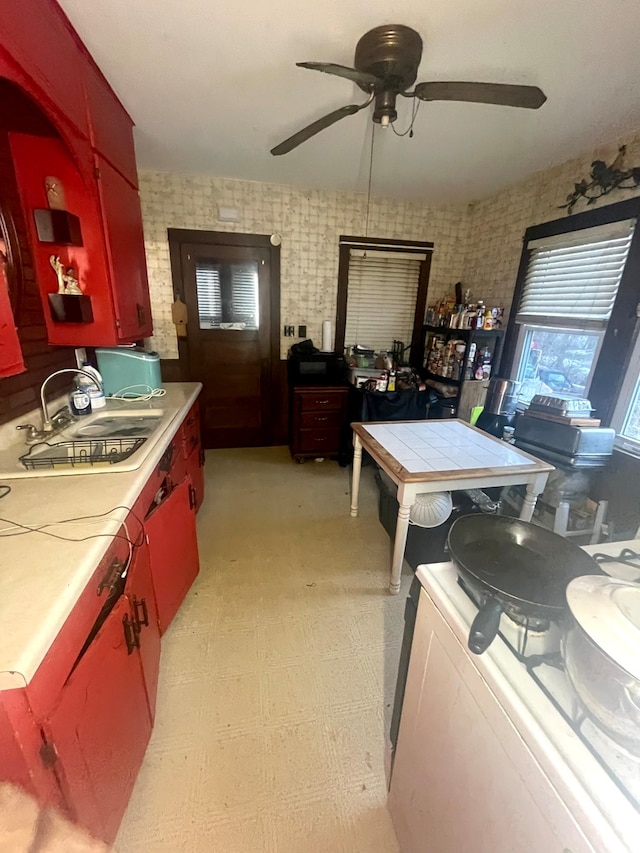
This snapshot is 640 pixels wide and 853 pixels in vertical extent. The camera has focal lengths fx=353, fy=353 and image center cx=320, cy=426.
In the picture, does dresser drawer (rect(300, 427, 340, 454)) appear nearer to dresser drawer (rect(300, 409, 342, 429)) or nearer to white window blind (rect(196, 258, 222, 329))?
dresser drawer (rect(300, 409, 342, 429))

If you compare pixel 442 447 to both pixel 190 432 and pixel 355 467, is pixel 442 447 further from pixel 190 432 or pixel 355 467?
pixel 190 432

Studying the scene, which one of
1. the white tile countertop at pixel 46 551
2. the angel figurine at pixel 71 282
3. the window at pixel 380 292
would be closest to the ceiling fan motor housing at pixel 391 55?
the angel figurine at pixel 71 282

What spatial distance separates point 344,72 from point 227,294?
218cm

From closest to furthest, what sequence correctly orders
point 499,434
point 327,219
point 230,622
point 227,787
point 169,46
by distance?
point 227,787
point 169,46
point 230,622
point 499,434
point 327,219

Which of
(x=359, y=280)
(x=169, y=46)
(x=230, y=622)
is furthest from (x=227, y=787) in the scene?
(x=359, y=280)

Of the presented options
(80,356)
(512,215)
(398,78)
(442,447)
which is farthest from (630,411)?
(80,356)

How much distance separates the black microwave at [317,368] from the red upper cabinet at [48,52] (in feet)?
6.78

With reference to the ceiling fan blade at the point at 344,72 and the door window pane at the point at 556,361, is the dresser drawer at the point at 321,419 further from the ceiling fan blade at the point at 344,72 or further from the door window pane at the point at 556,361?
the ceiling fan blade at the point at 344,72

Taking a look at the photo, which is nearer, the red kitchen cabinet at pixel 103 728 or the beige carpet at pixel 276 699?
the red kitchen cabinet at pixel 103 728

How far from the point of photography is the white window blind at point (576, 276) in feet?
6.90

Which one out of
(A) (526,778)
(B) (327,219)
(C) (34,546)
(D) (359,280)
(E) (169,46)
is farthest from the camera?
(D) (359,280)

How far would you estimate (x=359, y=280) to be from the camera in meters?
3.48

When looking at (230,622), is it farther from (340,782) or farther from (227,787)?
(340,782)

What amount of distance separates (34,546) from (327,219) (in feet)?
10.9
